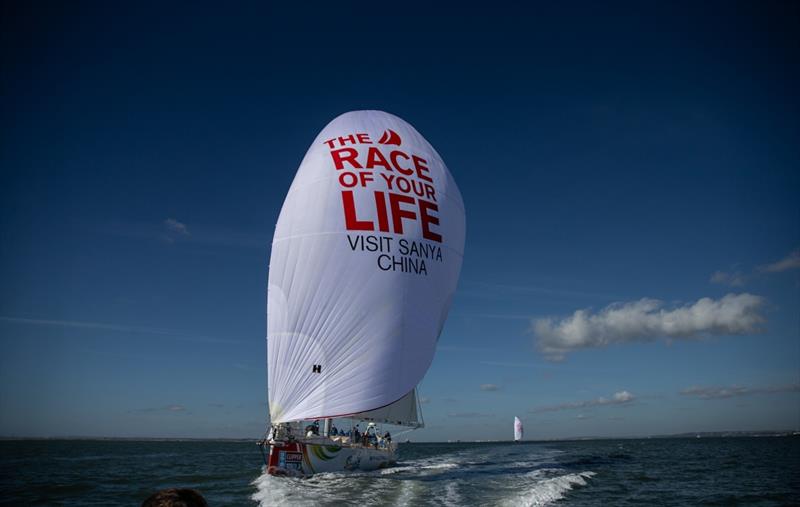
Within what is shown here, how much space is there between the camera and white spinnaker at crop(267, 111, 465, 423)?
1775 cm

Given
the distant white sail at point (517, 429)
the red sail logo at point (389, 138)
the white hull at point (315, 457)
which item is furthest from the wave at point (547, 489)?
the distant white sail at point (517, 429)

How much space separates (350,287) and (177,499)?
51.8ft

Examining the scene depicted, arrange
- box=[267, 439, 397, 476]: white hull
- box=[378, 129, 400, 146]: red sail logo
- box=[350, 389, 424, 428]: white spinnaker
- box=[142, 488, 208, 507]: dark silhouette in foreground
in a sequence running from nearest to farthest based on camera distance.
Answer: box=[142, 488, 208, 507]: dark silhouette in foreground, box=[267, 439, 397, 476]: white hull, box=[378, 129, 400, 146]: red sail logo, box=[350, 389, 424, 428]: white spinnaker

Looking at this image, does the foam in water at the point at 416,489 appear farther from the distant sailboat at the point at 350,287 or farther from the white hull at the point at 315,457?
the distant sailboat at the point at 350,287

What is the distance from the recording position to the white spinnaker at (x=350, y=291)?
1775cm

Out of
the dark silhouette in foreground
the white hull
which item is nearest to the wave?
the white hull

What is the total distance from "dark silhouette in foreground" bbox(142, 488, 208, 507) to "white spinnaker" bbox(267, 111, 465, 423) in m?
15.6

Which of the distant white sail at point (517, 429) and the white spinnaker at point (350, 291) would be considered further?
the distant white sail at point (517, 429)

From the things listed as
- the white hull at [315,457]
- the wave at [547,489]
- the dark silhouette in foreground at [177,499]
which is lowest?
the wave at [547,489]

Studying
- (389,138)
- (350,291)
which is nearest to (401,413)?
(350,291)

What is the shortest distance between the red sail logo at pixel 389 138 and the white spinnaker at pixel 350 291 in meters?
0.13

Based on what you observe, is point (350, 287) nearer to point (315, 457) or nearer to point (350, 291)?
point (350, 291)

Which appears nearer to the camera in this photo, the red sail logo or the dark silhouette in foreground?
the dark silhouette in foreground

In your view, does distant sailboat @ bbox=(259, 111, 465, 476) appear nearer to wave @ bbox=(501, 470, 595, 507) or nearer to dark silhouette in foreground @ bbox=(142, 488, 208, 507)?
wave @ bbox=(501, 470, 595, 507)
